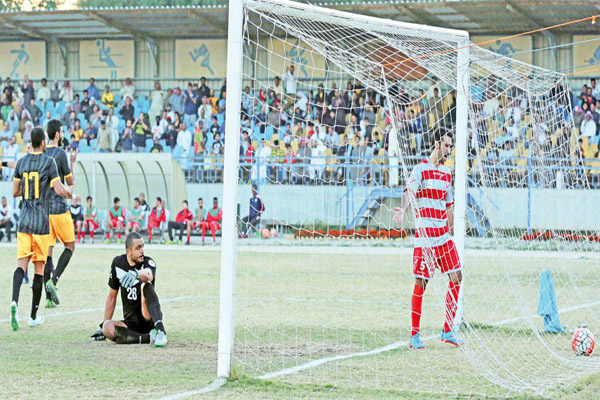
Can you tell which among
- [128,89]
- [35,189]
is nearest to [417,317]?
[35,189]

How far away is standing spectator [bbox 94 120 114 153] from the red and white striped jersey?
24.7 m

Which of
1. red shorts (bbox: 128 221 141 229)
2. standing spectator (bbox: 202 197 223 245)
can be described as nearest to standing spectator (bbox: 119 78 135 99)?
red shorts (bbox: 128 221 141 229)

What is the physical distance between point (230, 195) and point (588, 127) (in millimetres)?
22288

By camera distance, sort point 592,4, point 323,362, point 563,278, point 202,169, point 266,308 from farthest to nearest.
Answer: point 202,169
point 592,4
point 563,278
point 266,308
point 323,362

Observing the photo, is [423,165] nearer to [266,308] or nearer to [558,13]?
[266,308]

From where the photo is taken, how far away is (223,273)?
6.89 m

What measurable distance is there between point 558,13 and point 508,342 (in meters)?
22.0

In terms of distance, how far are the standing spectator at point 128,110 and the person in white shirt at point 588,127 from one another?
15.6 metres

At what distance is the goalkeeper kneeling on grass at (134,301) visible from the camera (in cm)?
835

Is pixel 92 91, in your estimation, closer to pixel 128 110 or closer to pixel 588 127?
pixel 128 110

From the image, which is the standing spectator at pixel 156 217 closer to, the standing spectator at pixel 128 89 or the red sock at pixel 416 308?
the standing spectator at pixel 128 89

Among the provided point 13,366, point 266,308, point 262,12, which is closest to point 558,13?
point 266,308

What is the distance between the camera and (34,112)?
34.6m

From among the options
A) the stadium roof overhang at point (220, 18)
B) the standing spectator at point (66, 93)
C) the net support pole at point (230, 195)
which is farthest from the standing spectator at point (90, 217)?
the net support pole at point (230, 195)
